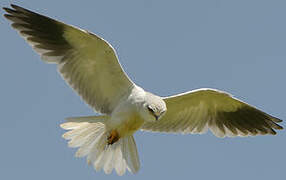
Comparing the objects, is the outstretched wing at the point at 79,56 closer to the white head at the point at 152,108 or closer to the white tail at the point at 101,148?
the white tail at the point at 101,148

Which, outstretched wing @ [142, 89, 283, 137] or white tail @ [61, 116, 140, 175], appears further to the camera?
outstretched wing @ [142, 89, 283, 137]

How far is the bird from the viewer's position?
749 centimetres

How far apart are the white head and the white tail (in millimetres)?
720

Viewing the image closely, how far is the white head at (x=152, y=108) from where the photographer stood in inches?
279

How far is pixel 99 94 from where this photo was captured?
8.02 metres

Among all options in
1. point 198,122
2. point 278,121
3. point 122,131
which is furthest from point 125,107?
point 278,121

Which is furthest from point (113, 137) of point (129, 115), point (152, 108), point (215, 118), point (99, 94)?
point (215, 118)

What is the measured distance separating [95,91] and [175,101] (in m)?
1.15

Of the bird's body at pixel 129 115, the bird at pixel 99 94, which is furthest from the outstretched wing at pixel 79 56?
the bird's body at pixel 129 115

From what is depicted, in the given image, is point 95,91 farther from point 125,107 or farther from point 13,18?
point 13,18

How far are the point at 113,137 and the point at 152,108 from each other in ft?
2.89

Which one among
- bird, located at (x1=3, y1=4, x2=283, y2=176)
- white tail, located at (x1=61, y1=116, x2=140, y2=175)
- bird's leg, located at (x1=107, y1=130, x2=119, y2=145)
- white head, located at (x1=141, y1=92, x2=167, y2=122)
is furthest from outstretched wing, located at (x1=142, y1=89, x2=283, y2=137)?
white head, located at (x1=141, y1=92, x2=167, y2=122)

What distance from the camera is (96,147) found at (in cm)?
787

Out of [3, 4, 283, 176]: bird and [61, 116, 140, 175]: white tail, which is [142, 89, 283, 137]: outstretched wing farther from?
[61, 116, 140, 175]: white tail
